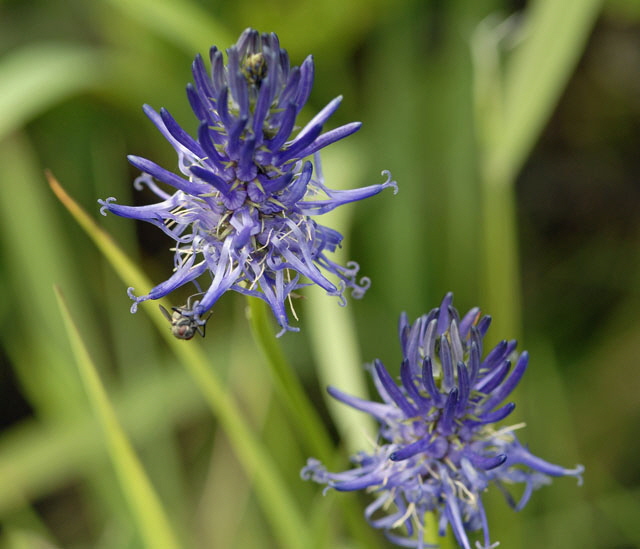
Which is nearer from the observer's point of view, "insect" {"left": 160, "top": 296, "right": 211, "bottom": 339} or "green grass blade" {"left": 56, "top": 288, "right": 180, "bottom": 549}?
"insect" {"left": 160, "top": 296, "right": 211, "bottom": 339}

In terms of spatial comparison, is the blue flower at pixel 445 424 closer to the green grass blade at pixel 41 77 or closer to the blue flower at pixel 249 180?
the blue flower at pixel 249 180

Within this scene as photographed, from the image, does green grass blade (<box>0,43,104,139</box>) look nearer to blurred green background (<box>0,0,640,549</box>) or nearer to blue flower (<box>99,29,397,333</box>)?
blurred green background (<box>0,0,640,549</box>)

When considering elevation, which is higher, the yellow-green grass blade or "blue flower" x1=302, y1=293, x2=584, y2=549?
the yellow-green grass blade

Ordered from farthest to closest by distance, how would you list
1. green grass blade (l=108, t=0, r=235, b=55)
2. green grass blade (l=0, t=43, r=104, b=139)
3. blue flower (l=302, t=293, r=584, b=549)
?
green grass blade (l=108, t=0, r=235, b=55), green grass blade (l=0, t=43, r=104, b=139), blue flower (l=302, t=293, r=584, b=549)

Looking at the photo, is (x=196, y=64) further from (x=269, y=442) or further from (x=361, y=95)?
(x=361, y=95)

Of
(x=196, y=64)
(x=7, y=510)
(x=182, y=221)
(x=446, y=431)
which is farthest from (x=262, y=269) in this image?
(x=7, y=510)

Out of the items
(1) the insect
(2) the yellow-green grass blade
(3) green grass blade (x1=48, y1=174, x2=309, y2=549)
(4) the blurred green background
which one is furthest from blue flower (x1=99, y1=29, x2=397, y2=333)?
(2) the yellow-green grass blade

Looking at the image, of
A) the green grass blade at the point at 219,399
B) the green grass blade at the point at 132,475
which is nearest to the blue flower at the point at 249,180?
the green grass blade at the point at 219,399

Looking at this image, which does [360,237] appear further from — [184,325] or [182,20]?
[184,325]

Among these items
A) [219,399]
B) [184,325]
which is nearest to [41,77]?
[219,399]
